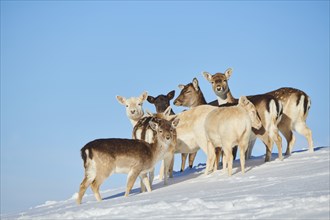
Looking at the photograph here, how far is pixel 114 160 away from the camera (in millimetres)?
11711

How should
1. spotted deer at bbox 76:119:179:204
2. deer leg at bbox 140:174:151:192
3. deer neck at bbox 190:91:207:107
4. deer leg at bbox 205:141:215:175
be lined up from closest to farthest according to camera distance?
spotted deer at bbox 76:119:179:204, deer leg at bbox 140:174:151:192, deer leg at bbox 205:141:215:175, deer neck at bbox 190:91:207:107

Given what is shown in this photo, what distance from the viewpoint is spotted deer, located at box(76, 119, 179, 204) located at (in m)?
11.6

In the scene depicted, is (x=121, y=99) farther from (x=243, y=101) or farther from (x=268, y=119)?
(x=268, y=119)

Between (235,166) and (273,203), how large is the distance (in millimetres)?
6995

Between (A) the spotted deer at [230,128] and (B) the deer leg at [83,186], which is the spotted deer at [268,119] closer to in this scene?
(A) the spotted deer at [230,128]

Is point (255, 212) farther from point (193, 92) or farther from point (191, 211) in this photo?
point (193, 92)

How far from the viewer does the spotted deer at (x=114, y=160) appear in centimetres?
1159

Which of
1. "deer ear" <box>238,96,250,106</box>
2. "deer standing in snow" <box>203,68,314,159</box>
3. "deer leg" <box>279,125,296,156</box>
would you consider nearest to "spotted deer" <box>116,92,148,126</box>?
"deer ear" <box>238,96,250,106</box>

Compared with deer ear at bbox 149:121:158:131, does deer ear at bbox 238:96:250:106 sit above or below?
above

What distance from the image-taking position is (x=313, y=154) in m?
14.5

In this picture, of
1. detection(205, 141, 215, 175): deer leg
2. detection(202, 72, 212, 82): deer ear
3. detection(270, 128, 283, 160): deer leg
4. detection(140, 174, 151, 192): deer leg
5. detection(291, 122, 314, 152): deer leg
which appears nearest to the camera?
detection(140, 174, 151, 192): deer leg

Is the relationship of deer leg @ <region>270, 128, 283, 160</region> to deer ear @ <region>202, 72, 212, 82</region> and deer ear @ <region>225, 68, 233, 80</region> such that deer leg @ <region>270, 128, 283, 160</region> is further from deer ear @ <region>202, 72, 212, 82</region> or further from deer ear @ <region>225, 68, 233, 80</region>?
deer ear @ <region>202, 72, 212, 82</region>

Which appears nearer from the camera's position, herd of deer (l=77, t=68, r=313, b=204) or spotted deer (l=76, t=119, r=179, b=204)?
spotted deer (l=76, t=119, r=179, b=204)

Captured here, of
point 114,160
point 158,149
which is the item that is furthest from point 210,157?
point 114,160
